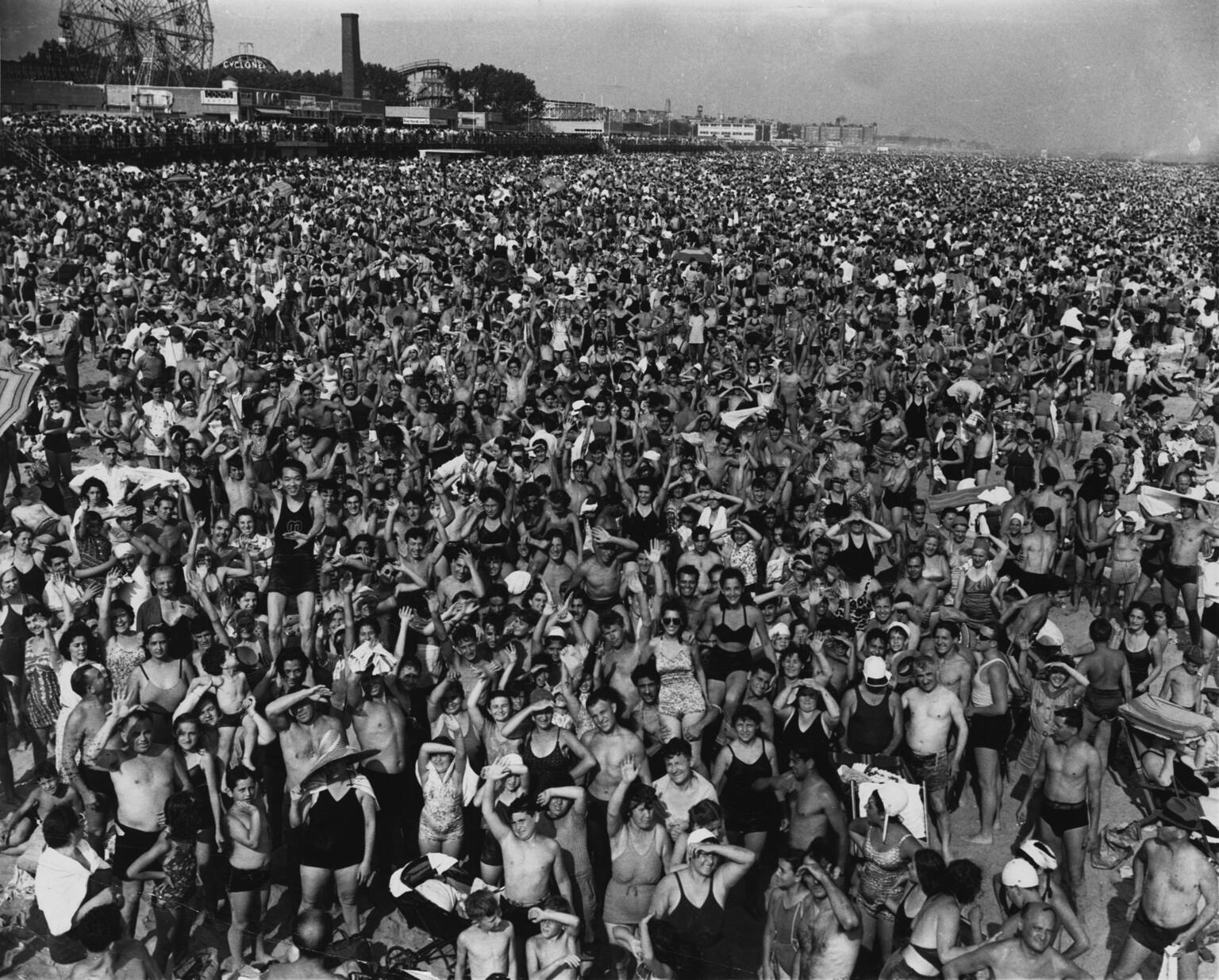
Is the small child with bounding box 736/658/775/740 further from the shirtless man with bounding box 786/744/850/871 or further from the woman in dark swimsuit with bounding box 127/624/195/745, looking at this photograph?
the woman in dark swimsuit with bounding box 127/624/195/745

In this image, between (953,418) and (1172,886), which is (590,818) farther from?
(953,418)

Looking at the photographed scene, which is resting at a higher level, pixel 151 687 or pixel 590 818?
pixel 151 687

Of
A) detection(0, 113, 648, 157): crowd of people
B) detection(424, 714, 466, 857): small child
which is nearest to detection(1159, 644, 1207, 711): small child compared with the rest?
detection(424, 714, 466, 857): small child

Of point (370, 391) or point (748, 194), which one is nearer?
point (370, 391)

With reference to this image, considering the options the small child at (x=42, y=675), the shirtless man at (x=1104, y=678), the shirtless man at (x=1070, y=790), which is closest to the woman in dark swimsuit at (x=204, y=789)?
the small child at (x=42, y=675)

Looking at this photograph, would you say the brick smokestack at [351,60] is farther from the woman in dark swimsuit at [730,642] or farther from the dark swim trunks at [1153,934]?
the dark swim trunks at [1153,934]

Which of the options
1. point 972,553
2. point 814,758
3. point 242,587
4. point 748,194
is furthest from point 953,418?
point 748,194

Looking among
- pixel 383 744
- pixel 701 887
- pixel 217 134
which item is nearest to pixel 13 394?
pixel 383 744
